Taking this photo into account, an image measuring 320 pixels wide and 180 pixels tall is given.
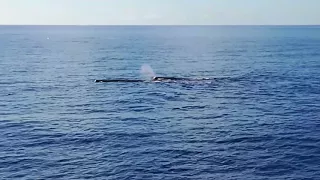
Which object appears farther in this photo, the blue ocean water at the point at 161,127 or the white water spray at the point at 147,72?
the white water spray at the point at 147,72

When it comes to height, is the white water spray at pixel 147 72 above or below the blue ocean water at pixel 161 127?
above

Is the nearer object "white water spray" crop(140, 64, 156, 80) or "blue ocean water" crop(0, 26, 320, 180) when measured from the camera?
"blue ocean water" crop(0, 26, 320, 180)

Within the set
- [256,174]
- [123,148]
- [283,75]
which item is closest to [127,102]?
[123,148]

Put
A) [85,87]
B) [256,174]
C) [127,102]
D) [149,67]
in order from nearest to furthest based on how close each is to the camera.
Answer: [256,174] < [127,102] < [85,87] < [149,67]

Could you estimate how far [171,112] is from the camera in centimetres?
8206

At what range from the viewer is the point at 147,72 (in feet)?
442

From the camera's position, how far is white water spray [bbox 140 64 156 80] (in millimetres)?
125787

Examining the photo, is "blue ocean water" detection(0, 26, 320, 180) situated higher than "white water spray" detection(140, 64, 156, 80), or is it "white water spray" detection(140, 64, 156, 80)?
"white water spray" detection(140, 64, 156, 80)

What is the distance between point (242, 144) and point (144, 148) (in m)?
14.0

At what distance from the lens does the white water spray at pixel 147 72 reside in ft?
413

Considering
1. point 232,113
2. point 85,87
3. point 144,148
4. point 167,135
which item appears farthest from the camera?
point 85,87

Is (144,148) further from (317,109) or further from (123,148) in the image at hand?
(317,109)

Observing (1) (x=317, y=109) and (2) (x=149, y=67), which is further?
(2) (x=149, y=67)

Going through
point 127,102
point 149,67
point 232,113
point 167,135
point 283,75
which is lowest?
point 167,135
